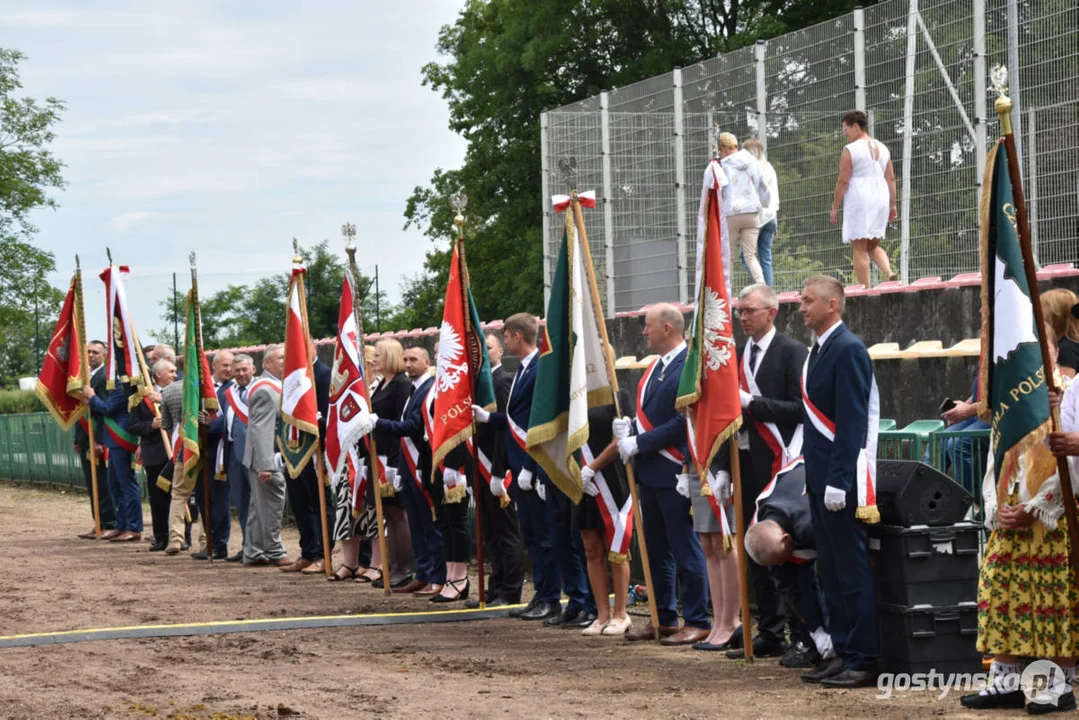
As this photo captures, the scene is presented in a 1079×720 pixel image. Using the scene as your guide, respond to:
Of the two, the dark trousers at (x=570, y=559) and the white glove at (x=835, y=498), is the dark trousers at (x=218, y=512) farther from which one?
the white glove at (x=835, y=498)

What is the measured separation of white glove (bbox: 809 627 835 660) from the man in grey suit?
292 inches

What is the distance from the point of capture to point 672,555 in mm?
10016

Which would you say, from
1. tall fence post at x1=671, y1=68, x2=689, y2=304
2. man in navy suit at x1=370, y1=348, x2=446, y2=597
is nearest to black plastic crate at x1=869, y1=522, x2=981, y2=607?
man in navy suit at x1=370, y1=348, x2=446, y2=597

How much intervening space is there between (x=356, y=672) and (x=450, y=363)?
3268mm

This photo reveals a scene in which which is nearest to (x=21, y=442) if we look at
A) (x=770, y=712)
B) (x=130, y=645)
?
(x=130, y=645)

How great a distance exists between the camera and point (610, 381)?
33.4 ft

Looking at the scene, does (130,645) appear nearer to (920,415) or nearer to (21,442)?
(920,415)

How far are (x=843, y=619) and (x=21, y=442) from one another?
77.4 feet

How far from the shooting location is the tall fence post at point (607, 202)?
1712 centimetres

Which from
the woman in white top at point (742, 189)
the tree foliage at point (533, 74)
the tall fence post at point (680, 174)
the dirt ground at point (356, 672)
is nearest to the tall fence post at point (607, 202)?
the tall fence post at point (680, 174)

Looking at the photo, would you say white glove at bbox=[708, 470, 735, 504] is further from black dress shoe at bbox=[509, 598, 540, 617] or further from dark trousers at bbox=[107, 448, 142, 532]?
dark trousers at bbox=[107, 448, 142, 532]

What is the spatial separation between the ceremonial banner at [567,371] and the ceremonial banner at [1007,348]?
11.1 feet

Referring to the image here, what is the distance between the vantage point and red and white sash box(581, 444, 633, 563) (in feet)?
33.0

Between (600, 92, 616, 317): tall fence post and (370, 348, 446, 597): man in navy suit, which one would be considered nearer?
(370, 348, 446, 597): man in navy suit
